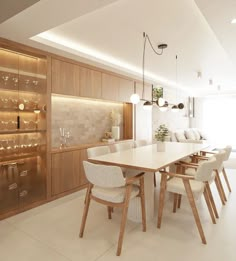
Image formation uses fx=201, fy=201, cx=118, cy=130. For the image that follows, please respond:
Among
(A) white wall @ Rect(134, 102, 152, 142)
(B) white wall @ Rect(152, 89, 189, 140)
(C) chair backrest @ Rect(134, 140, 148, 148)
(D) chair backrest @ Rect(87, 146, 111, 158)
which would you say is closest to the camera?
(D) chair backrest @ Rect(87, 146, 111, 158)

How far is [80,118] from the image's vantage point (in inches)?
163

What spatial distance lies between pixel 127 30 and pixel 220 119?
7.92 m

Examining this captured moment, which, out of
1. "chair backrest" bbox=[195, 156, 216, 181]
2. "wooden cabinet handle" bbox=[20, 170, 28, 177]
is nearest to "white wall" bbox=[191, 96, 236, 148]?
"chair backrest" bbox=[195, 156, 216, 181]

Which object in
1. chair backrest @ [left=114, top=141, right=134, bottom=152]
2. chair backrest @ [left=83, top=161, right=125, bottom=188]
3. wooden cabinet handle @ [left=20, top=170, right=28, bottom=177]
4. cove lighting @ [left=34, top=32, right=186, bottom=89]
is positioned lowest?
wooden cabinet handle @ [left=20, top=170, right=28, bottom=177]

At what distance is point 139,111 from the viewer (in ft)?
17.5

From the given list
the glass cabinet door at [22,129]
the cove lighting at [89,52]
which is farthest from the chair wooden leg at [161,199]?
the cove lighting at [89,52]

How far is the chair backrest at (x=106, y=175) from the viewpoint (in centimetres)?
194

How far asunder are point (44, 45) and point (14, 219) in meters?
2.44

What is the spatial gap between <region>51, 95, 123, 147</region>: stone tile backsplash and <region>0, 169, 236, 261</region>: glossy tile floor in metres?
1.41

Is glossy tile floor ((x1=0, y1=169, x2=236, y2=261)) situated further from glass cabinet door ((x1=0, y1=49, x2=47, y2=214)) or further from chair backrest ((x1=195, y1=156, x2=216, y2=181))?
chair backrest ((x1=195, y1=156, x2=216, y2=181))

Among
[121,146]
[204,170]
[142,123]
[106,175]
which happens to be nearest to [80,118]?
[121,146]

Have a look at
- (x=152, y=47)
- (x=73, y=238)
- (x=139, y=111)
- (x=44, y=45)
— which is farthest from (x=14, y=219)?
(x=139, y=111)

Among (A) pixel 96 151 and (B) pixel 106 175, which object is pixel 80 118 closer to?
(A) pixel 96 151

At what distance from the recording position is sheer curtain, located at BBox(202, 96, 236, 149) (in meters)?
9.01
